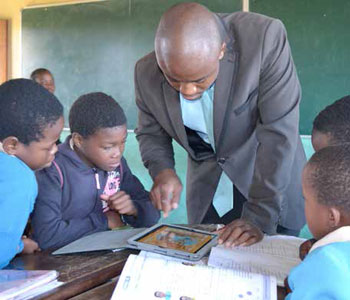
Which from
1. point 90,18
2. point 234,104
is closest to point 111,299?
point 234,104

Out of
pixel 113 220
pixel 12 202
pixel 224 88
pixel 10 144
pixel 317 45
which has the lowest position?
pixel 113 220

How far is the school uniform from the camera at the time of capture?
0.70 metres

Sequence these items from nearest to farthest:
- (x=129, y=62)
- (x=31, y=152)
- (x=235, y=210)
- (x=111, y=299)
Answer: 1. (x=111, y=299)
2. (x=31, y=152)
3. (x=235, y=210)
4. (x=129, y=62)

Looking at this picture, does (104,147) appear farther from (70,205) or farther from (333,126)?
(333,126)

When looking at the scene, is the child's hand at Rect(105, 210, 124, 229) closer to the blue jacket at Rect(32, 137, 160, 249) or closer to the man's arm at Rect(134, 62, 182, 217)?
the blue jacket at Rect(32, 137, 160, 249)

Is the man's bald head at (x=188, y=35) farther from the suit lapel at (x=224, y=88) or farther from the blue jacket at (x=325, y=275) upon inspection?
the blue jacket at (x=325, y=275)

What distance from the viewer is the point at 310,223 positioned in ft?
3.16

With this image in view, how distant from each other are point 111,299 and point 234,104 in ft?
2.88

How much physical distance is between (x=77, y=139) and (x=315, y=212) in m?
0.95

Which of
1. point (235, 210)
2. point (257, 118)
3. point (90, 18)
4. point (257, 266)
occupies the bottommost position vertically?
point (235, 210)

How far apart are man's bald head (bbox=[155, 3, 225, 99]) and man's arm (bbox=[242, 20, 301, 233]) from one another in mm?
289

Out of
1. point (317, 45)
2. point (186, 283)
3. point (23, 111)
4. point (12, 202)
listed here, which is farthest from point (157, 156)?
point (317, 45)

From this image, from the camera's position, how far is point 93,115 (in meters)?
1.56

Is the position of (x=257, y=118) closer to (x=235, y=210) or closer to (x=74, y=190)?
(x=235, y=210)
